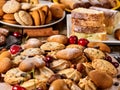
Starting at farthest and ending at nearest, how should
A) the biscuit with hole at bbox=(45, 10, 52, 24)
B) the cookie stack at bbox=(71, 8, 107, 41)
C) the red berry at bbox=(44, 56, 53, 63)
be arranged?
the biscuit with hole at bbox=(45, 10, 52, 24) → the cookie stack at bbox=(71, 8, 107, 41) → the red berry at bbox=(44, 56, 53, 63)

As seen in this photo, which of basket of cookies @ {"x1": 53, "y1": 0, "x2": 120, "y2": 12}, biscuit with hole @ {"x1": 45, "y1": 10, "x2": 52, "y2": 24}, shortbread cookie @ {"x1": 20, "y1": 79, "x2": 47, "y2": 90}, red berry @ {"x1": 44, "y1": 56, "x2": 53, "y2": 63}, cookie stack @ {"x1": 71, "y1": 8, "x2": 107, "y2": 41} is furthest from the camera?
basket of cookies @ {"x1": 53, "y1": 0, "x2": 120, "y2": 12}

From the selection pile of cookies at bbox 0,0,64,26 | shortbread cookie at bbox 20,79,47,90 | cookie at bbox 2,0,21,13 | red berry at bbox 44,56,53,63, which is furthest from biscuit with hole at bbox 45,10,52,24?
shortbread cookie at bbox 20,79,47,90

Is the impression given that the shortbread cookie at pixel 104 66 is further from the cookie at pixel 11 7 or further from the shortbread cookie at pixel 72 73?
the cookie at pixel 11 7

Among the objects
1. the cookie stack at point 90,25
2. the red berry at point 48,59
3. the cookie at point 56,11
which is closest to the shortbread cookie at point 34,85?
the red berry at point 48,59

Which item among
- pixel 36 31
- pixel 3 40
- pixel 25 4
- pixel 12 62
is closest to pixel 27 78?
pixel 12 62

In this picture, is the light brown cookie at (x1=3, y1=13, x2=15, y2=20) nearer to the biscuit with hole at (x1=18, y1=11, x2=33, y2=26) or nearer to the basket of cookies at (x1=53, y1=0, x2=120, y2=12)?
the biscuit with hole at (x1=18, y1=11, x2=33, y2=26)

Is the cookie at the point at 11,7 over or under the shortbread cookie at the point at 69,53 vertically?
over

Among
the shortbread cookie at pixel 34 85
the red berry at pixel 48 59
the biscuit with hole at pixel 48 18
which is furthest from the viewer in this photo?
the biscuit with hole at pixel 48 18
